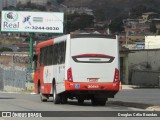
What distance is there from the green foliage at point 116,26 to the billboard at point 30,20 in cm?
4774

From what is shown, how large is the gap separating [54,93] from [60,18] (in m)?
45.1

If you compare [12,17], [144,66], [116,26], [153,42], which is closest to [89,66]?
[144,66]

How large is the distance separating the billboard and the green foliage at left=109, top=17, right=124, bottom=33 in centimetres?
4774

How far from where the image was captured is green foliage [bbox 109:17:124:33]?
12231 centimetres

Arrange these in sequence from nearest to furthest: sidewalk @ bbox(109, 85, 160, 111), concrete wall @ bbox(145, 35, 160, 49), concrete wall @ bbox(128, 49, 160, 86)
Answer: sidewalk @ bbox(109, 85, 160, 111)
concrete wall @ bbox(128, 49, 160, 86)
concrete wall @ bbox(145, 35, 160, 49)

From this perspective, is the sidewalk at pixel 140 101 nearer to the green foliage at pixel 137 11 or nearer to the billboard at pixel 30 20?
the billboard at pixel 30 20

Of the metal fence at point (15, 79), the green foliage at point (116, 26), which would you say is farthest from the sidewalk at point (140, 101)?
the green foliage at point (116, 26)

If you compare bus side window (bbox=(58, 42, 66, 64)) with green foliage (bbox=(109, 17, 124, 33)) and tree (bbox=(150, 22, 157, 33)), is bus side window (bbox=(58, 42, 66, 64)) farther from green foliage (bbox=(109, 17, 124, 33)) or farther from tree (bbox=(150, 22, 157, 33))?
tree (bbox=(150, 22, 157, 33))

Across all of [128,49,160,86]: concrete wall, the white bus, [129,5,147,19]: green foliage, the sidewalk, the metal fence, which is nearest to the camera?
the sidewalk

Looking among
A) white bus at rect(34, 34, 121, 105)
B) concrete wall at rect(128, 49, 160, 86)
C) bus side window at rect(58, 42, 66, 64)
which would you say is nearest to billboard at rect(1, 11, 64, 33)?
concrete wall at rect(128, 49, 160, 86)

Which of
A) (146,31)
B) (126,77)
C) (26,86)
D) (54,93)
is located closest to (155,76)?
(126,77)

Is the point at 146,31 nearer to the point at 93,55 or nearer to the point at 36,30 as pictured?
the point at 36,30

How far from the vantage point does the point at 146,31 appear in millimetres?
141000

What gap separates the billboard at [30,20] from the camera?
232ft
